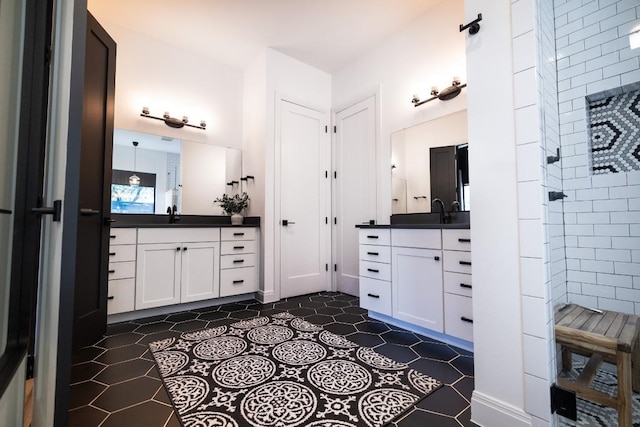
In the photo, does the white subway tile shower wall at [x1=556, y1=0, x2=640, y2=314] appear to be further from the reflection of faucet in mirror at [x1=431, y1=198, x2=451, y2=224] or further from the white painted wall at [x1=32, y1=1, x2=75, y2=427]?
the white painted wall at [x1=32, y1=1, x2=75, y2=427]

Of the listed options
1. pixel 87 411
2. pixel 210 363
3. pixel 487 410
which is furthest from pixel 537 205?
pixel 87 411

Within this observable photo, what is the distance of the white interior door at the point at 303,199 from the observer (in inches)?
133

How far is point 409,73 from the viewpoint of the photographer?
2889mm

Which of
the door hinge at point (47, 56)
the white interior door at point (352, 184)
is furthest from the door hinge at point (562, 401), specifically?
the door hinge at point (47, 56)

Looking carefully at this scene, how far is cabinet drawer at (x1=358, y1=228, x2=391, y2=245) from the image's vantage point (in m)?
2.40

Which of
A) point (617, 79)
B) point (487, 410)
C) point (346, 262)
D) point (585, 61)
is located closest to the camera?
point (487, 410)

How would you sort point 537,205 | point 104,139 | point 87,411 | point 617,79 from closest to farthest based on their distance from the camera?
point 537,205 → point 87,411 → point 617,79 → point 104,139

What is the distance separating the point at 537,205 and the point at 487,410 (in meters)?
0.91

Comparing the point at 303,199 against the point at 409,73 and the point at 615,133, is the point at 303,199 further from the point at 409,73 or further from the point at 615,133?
the point at 615,133

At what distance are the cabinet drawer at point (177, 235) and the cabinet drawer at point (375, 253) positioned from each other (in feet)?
5.34

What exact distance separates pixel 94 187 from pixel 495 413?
275 cm

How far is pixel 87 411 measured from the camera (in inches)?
49.9

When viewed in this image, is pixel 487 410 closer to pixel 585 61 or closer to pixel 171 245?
pixel 585 61

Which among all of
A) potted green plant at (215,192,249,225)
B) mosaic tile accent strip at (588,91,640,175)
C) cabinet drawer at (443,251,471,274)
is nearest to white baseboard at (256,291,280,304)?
potted green plant at (215,192,249,225)
